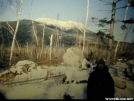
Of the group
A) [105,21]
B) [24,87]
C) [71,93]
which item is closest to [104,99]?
[71,93]

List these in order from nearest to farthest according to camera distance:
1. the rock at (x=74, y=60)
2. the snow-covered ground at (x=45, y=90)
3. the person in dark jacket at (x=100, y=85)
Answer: the person in dark jacket at (x=100, y=85), the snow-covered ground at (x=45, y=90), the rock at (x=74, y=60)

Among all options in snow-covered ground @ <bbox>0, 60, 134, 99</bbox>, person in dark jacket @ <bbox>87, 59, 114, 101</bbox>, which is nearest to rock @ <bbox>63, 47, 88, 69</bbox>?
snow-covered ground @ <bbox>0, 60, 134, 99</bbox>

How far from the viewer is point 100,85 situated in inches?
Result: 190

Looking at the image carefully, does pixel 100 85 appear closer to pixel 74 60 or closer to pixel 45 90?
pixel 45 90

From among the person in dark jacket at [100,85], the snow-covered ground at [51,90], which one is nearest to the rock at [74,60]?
the snow-covered ground at [51,90]

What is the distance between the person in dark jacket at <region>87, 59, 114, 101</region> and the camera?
477 centimetres

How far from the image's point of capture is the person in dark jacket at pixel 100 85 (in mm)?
4770

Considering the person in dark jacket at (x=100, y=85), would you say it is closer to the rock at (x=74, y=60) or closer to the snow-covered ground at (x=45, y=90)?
the snow-covered ground at (x=45, y=90)

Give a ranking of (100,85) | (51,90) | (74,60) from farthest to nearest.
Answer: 1. (74,60)
2. (51,90)
3. (100,85)

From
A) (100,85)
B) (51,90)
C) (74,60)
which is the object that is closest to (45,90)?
(51,90)

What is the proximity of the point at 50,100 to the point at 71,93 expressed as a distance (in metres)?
1.35

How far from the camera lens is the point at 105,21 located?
9438mm

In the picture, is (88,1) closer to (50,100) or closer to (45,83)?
(45,83)

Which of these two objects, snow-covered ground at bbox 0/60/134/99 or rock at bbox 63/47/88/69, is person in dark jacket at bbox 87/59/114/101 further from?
rock at bbox 63/47/88/69
